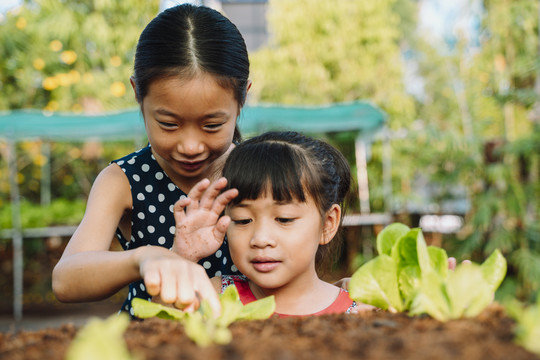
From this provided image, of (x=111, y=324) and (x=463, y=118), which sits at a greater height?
(x=463, y=118)

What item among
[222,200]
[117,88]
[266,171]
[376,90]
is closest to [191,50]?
[266,171]

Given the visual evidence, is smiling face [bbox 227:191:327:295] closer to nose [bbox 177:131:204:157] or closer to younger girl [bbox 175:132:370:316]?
younger girl [bbox 175:132:370:316]

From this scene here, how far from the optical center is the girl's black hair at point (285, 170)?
151 cm

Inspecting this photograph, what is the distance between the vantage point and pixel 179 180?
76.4 inches

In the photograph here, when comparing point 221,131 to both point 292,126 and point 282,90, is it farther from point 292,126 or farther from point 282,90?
point 282,90

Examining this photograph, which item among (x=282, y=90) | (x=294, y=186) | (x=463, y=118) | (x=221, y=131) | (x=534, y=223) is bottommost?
(x=534, y=223)

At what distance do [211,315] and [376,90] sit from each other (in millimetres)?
8891

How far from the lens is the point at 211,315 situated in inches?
32.1

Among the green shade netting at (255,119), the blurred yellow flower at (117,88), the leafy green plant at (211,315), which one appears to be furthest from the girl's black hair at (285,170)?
the blurred yellow flower at (117,88)

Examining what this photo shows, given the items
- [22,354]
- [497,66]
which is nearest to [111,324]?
[22,354]

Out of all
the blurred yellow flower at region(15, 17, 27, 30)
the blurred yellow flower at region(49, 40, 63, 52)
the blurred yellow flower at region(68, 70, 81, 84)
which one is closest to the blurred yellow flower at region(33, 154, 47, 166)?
the blurred yellow flower at region(68, 70, 81, 84)

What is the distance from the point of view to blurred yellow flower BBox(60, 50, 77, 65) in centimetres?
802

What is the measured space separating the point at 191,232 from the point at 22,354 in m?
0.73

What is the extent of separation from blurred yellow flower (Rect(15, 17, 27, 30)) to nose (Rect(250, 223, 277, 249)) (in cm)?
767
